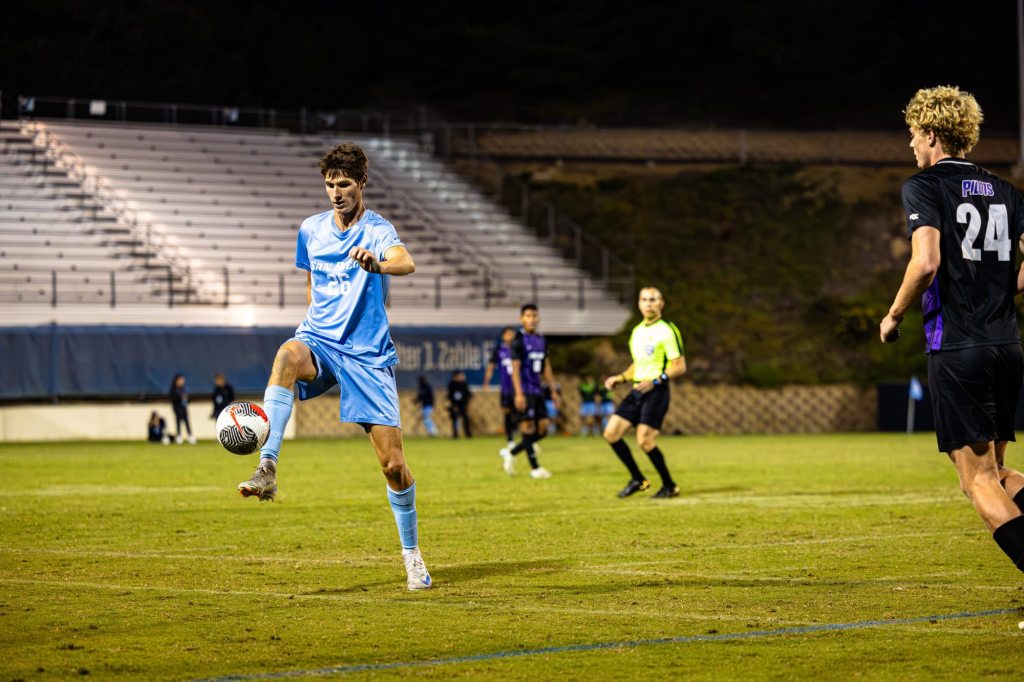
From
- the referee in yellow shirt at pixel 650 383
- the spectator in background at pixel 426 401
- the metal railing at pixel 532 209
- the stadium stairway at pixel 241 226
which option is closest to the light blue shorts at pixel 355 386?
the referee in yellow shirt at pixel 650 383

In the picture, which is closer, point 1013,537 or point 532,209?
point 1013,537

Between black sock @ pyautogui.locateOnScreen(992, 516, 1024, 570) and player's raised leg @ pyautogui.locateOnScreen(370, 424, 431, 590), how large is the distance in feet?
10.5

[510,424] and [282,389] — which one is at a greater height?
[282,389]

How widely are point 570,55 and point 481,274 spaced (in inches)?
713

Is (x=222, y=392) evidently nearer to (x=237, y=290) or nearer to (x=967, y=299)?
(x=237, y=290)

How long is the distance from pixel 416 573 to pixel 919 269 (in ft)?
11.3

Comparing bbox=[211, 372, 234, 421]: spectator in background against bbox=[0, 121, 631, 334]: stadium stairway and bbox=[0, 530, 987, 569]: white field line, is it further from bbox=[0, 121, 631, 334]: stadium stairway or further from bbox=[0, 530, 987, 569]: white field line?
bbox=[0, 530, 987, 569]: white field line

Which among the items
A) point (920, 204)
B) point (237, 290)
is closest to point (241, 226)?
point (237, 290)

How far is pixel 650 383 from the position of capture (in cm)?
1534

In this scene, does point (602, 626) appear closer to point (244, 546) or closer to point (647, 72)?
point (244, 546)

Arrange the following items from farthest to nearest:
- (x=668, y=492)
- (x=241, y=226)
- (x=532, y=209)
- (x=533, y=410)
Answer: (x=532, y=209)
(x=241, y=226)
(x=533, y=410)
(x=668, y=492)

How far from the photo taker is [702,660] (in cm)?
614

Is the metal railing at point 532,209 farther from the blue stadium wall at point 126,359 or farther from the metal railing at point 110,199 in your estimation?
the metal railing at point 110,199

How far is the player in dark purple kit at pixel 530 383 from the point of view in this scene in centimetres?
1902
